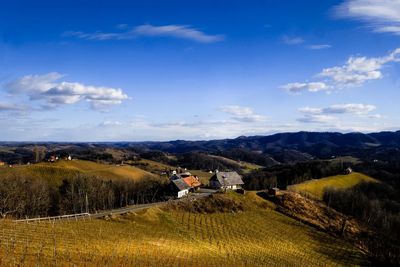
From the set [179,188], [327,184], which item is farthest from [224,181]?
[327,184]

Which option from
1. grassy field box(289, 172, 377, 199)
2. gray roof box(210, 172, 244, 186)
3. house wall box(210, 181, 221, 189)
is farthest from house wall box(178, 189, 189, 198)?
grassy field box(289, 172, 377, 199)

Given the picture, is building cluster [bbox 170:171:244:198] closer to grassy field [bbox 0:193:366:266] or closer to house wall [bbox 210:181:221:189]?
house wall [bbox 210:181:221:189]

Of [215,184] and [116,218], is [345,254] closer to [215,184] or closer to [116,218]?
[116,218]

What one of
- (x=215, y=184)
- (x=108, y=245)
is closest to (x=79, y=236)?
(x=108, y=245)

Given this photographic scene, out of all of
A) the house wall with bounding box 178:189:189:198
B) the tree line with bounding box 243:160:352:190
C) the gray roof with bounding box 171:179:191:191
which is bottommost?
the tree line with bounding box 243:160:352:190

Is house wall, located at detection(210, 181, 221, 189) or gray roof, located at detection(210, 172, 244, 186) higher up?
gray roof, located at detection(210, 172, 244, 186)

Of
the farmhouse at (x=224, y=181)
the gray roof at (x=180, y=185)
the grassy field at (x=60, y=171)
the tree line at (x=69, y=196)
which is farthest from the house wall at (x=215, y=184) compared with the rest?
the grassy field at (x=60, y=171)

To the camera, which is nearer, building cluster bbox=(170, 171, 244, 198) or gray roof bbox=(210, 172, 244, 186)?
building cluster bbox=(170, 171, 244, 198)
